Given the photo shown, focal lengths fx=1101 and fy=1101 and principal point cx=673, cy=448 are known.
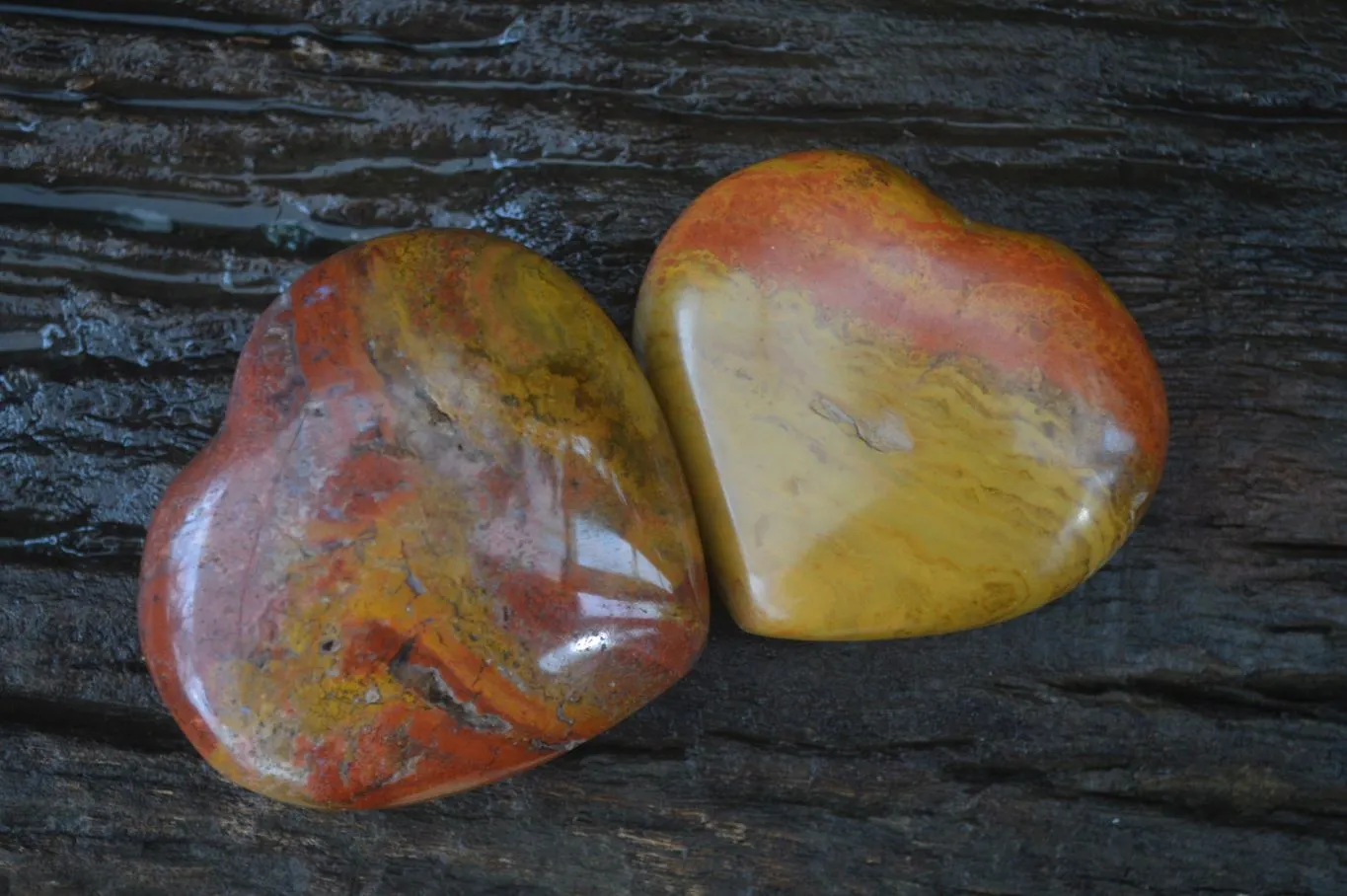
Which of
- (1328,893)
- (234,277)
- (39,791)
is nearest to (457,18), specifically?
(234,277)

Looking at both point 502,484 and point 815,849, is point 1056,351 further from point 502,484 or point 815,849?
point 815,849

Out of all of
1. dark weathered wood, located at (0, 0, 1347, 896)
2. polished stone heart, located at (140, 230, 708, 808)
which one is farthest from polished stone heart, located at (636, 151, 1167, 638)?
dark weathered wood, located at (0, 0, 1347, 896)

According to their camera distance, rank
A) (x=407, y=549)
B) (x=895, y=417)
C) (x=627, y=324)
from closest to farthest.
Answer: (x=407, y=549), (x=895, y=417), (x=627, y=324)

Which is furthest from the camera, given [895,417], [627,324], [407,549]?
[627,324]

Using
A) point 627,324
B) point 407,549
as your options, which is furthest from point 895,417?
point 407,549

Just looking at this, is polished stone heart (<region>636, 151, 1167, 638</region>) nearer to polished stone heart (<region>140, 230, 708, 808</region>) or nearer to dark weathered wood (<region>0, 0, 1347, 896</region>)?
polished stone heart (<region>140, 230, 708, 808</region>)

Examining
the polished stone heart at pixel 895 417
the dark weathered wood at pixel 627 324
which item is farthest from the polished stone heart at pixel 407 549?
the dark weathered wood at pixel 627 324

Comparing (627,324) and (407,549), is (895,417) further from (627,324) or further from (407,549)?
(407,549)
